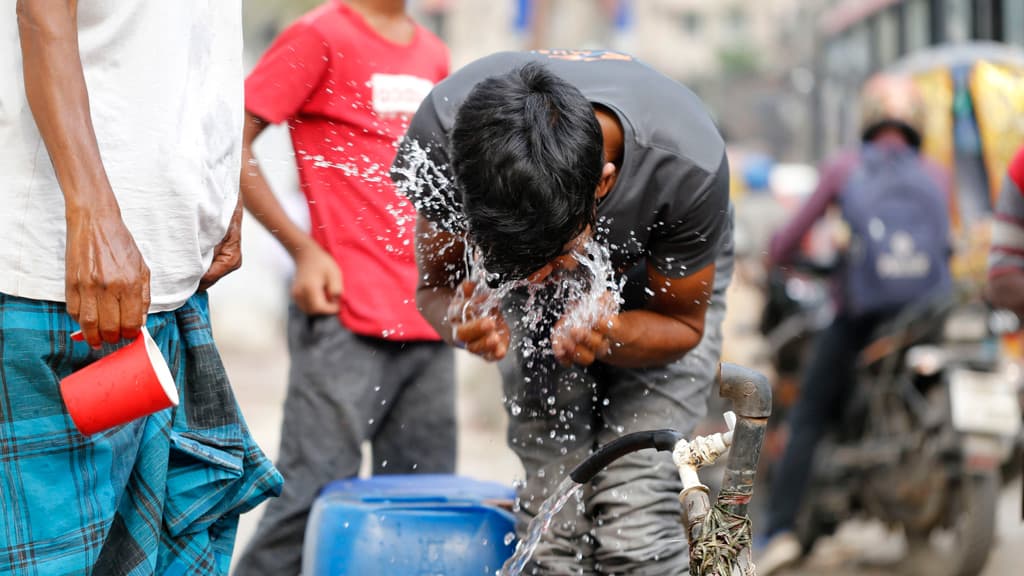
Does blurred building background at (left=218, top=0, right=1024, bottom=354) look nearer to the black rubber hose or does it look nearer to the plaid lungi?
the plaid lungi

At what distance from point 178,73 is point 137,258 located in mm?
359

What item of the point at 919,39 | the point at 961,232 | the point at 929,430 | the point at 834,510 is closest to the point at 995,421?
the point at 929,430

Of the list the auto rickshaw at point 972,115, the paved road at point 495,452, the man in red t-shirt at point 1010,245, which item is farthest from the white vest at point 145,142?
the auto rickshaw at point 972,115

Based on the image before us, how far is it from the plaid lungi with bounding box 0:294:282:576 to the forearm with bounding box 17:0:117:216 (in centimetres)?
22

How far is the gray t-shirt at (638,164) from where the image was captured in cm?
232

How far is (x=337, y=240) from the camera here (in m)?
3.21

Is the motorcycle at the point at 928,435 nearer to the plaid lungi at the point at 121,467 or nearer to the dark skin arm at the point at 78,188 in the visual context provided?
the plaid lungi at the point at 121,467

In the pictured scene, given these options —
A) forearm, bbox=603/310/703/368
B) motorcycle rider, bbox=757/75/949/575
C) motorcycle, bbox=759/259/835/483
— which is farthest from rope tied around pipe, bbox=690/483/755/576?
motorcycle, bbox=759/259/835/483

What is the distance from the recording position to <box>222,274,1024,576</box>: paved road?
5172 millimetres

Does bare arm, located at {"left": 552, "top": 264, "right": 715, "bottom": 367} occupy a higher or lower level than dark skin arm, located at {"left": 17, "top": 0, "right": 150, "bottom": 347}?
lower

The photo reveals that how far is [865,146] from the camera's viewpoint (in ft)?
17.0

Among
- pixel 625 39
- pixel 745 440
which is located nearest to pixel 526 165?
pixel 745 440

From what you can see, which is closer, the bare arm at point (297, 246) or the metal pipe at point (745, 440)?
the metal pipe at point (745, 440)

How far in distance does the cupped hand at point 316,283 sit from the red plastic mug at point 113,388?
1206 mm
